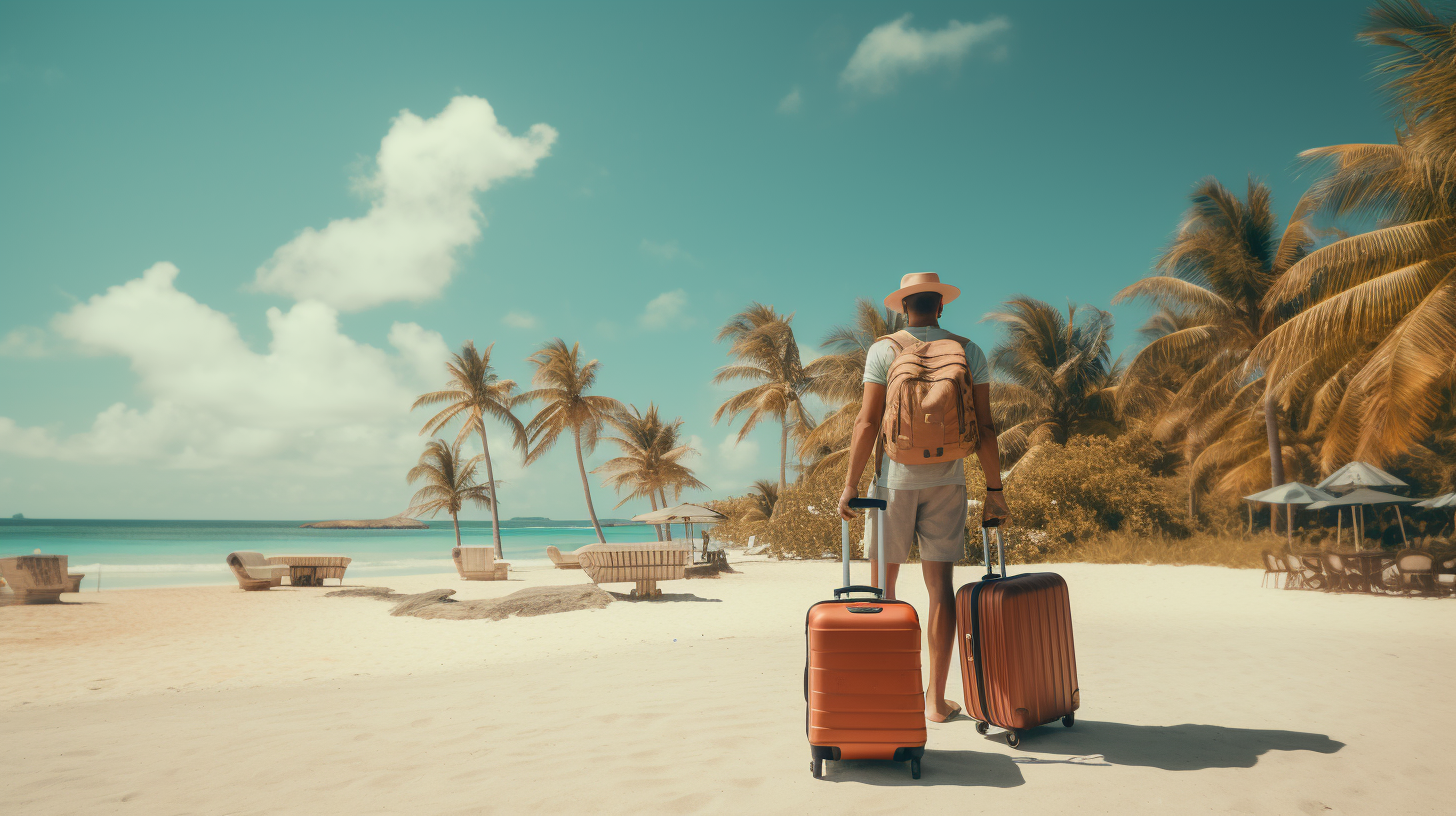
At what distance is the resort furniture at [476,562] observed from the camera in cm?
1703

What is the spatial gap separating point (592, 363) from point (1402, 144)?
72.3 feet

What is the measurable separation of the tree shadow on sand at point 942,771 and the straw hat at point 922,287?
1.88m

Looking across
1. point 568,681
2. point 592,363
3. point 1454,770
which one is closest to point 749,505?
point 592,363

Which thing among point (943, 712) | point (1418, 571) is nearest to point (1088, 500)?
point (1418, 571)

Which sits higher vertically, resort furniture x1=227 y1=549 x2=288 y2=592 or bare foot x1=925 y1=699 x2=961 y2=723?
bare foot x1=925 y1=699 x2=961 y2=723

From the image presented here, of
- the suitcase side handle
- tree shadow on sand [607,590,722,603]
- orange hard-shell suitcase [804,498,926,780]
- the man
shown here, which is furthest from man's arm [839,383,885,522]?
tree shadow on sand [607,590,722,603]

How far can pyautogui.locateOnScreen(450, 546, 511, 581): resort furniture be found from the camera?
17.0 metres

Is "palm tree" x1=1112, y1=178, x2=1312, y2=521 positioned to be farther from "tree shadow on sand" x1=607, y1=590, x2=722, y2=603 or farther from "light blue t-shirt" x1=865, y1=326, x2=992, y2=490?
"light blue t-shirt" x1=865, y1=326, x2=992, y2=490

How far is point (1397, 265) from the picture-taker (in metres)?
10.9

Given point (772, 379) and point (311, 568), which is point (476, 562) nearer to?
point (311, 568)

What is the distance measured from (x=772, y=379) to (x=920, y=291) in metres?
22.8

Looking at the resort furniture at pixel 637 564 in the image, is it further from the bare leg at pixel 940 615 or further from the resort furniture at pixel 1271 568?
the resort furniture at pixel 1271 568

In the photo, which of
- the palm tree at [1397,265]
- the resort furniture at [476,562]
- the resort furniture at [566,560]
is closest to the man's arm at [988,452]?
the palm tree at [1397,265]

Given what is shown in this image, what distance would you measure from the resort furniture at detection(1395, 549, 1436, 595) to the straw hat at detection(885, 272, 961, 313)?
10539mm
